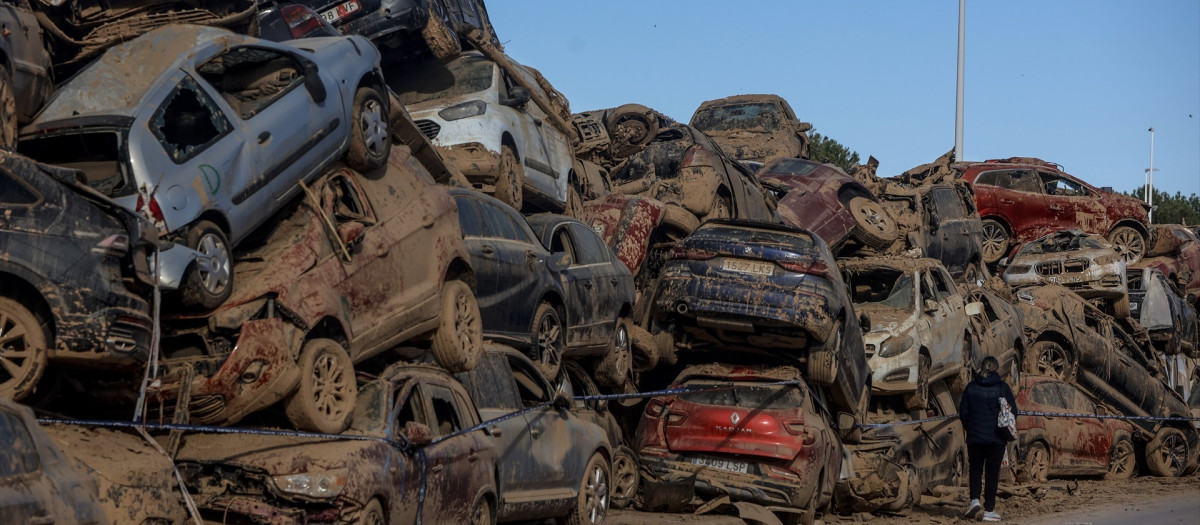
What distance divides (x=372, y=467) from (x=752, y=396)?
6.47 meters

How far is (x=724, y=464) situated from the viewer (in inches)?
521

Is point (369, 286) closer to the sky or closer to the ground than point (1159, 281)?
closer to the sky

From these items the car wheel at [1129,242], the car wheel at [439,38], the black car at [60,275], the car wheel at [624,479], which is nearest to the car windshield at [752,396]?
the car wheel at [624,479]

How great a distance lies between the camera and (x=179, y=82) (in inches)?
340

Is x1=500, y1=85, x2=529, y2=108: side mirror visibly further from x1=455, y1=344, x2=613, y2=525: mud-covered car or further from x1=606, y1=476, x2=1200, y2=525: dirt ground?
x1=455, y1=344, x2=613, y2=525: mud-covered car

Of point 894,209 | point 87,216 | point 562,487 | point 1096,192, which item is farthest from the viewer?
point 1096,192

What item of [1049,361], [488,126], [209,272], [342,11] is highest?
[342,11]

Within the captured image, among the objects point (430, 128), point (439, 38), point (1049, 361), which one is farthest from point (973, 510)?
point (1049, 361)

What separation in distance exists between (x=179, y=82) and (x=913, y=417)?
1101 centimetres

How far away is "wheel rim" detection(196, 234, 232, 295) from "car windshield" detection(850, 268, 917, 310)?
10928 millimetres

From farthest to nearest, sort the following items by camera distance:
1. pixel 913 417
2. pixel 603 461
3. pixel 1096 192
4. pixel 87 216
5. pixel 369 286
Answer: pixel 1096 192, pixel 913 417, pixel 603 461, pixel 369 286, pixel 87 216

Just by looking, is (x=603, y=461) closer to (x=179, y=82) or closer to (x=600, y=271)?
(x=600, y=271)

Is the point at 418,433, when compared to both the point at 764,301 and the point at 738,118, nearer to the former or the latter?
the point at 764,301

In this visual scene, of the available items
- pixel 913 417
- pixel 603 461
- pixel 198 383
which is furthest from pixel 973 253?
pixel 198 383
